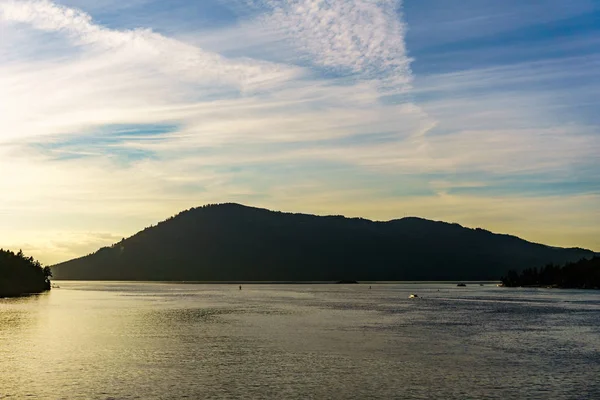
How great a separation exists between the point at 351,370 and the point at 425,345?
2142 cm

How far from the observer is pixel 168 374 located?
191ft

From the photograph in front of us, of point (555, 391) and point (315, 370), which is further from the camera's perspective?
point (315, 370)

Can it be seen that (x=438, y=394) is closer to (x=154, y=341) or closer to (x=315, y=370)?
(x=315, y=370)

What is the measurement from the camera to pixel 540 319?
119 m

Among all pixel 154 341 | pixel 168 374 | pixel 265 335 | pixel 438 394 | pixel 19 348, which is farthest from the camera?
pixel 265 335

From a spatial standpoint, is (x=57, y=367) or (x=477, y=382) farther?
(x=57, y=367)

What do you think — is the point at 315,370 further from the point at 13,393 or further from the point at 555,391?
the point at 13,393

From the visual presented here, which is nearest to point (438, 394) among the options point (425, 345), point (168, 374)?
point (168, 374)

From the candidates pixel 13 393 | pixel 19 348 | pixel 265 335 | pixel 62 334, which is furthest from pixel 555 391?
pixel 62 334

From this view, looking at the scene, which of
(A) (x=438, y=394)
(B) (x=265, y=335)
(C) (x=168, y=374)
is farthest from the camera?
(B) (x=265, y=335)

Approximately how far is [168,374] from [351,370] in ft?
52.2

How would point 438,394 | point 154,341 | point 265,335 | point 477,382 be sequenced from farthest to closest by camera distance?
point 265,335 < point 154,341 < point 477,382 < point 438,394

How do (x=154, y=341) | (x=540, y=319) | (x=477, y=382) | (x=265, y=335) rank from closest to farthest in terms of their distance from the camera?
(x=477, y=382)
(x=154, y=341)
(x=265, y=335)
(x=540, y=319)

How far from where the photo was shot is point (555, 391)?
1965 inches
